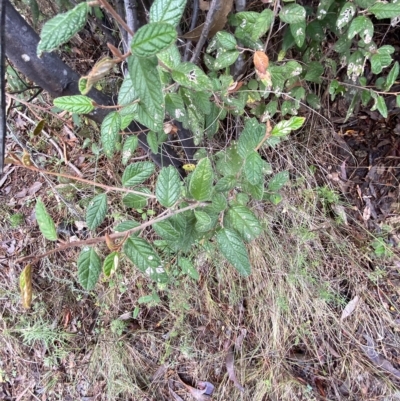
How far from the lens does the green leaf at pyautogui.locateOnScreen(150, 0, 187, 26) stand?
491 millimetres

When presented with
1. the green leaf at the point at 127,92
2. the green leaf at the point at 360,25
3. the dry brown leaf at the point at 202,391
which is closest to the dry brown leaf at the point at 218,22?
the green leaf at the point at 360,25

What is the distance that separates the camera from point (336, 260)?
145 centimetres

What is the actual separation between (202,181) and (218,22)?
51 centimetres

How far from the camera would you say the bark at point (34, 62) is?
0.73 m

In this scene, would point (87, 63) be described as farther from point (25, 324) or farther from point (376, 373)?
point (376, 373)

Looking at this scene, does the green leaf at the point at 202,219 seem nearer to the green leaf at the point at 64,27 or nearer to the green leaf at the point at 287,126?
the green leaf at the point at 287,126

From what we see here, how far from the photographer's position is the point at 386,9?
79 cm

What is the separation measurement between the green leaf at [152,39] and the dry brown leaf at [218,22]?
1.71 ft

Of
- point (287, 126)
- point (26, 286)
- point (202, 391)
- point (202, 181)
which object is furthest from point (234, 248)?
point (202, 391)

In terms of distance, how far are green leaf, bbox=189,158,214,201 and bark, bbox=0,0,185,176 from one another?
430 mm

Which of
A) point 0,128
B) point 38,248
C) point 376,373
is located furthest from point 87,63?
point 376,373

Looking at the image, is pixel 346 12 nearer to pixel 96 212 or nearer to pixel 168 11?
pixel 168 11

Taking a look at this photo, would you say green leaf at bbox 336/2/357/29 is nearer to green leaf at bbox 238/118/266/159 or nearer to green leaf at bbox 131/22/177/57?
green leaf at bbox 238/118/266/159

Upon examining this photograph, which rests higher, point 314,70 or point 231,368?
point 314,70
